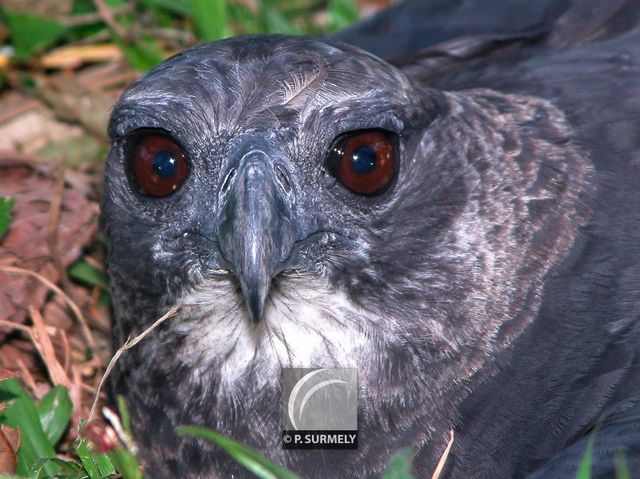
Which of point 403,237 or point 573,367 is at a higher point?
point 403,237

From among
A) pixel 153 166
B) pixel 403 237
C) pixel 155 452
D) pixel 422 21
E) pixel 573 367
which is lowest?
pixel 155 452

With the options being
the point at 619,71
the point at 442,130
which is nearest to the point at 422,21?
the point at 619,71

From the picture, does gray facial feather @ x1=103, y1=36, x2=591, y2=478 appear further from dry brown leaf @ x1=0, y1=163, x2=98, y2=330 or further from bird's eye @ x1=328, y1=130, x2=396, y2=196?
dry brown leaf @ x1=0, y1=163, x2=98, y2=330

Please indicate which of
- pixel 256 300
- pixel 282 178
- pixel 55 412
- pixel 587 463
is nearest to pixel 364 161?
pixel 282 178

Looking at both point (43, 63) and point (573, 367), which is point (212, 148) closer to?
point (573, 367)

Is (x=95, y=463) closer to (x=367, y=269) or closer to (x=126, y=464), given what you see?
(x=126, y=464)

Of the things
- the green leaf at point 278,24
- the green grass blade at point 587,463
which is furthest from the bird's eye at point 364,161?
the green leaf at point 278,24

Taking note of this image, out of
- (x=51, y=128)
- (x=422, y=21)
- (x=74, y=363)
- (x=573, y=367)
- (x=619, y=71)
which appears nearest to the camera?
(x=573, y=367)

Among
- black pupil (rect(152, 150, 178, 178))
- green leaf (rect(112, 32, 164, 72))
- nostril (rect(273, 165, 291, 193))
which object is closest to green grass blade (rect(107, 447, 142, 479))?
black pupil (rect(152, 150, 178, 178))
